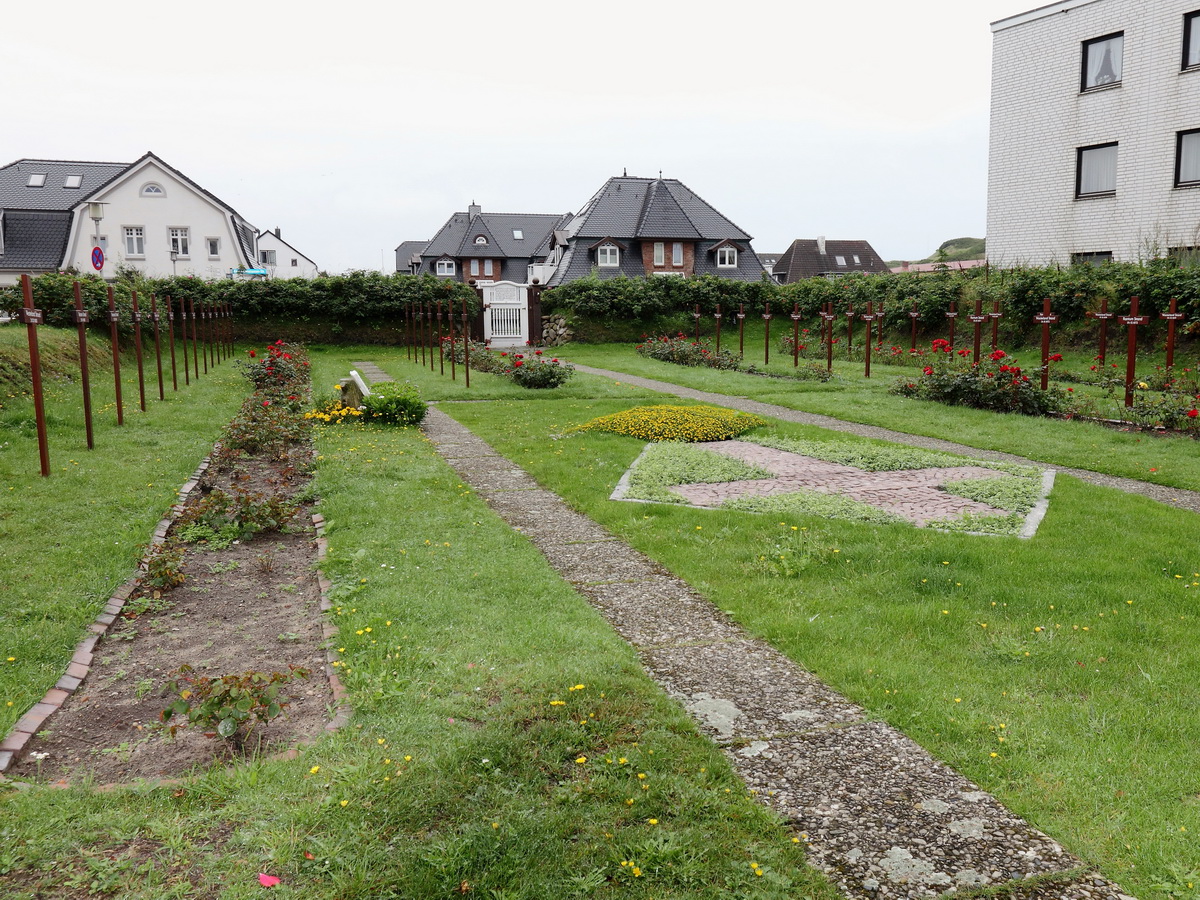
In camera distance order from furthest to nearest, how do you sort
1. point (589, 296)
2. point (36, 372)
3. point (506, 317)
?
point (506, 317) → point (589, 296) → point (36, 372)

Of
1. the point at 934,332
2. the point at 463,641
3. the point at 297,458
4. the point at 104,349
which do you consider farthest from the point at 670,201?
the point at 463,641

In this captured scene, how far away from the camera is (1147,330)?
59.8ft

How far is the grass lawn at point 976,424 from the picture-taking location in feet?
30.7

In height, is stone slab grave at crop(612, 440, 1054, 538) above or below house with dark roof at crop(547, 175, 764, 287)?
below

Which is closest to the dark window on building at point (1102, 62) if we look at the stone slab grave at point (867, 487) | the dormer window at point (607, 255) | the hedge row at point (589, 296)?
the hedge row at point (589, 296)

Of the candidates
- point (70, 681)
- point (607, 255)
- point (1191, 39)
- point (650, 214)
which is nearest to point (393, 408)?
point (70, 681)

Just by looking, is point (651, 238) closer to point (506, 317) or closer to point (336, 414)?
point (506, 317)

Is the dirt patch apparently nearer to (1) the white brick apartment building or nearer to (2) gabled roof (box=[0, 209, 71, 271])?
(1) the white brick apartment building

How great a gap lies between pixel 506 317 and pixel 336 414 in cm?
1915

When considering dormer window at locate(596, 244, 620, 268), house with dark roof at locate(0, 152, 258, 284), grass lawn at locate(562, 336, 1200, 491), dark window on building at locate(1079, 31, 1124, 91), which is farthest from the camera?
dormer window at locate(596, 244, 620, 268)

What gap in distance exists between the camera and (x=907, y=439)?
11.3 meters

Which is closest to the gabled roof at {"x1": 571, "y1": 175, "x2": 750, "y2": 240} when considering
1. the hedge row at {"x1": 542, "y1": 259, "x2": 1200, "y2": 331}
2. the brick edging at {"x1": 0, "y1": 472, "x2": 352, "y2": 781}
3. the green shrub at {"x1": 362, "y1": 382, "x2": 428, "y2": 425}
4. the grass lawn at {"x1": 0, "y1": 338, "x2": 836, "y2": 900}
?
the hedge row at {"x1": 542, "y1": 259, "x2": 1200, "y2": 331}

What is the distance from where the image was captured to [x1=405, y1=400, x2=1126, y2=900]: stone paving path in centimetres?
275

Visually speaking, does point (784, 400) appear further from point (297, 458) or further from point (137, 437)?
point (137, 437)
